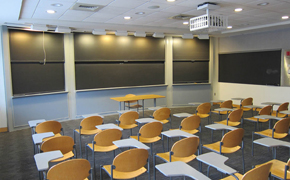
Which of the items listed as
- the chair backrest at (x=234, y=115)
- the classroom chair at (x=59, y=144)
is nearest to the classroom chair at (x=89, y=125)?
the classroom chair at (x=59, y=144)

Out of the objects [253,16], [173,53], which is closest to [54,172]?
[253,16]

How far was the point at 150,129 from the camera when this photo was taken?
427cm

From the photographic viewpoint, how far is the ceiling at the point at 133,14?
Answer: 5195 millimetres

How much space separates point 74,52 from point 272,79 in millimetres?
7624

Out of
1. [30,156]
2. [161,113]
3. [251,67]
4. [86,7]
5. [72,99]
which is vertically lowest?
[30,156]

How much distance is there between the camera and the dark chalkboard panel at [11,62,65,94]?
720 cm

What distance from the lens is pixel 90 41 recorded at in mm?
8648

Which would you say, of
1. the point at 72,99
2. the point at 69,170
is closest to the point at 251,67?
the point at 72,99

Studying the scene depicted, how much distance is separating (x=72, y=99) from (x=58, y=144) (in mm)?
5265

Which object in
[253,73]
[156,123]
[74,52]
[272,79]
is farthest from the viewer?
[253,73]

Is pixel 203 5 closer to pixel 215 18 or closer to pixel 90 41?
pixel 215 18

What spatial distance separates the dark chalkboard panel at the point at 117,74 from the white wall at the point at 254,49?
3.07 metres

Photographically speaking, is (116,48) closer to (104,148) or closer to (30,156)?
(30,156)

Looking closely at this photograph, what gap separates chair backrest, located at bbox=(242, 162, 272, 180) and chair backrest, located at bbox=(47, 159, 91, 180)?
1693 millimetres
